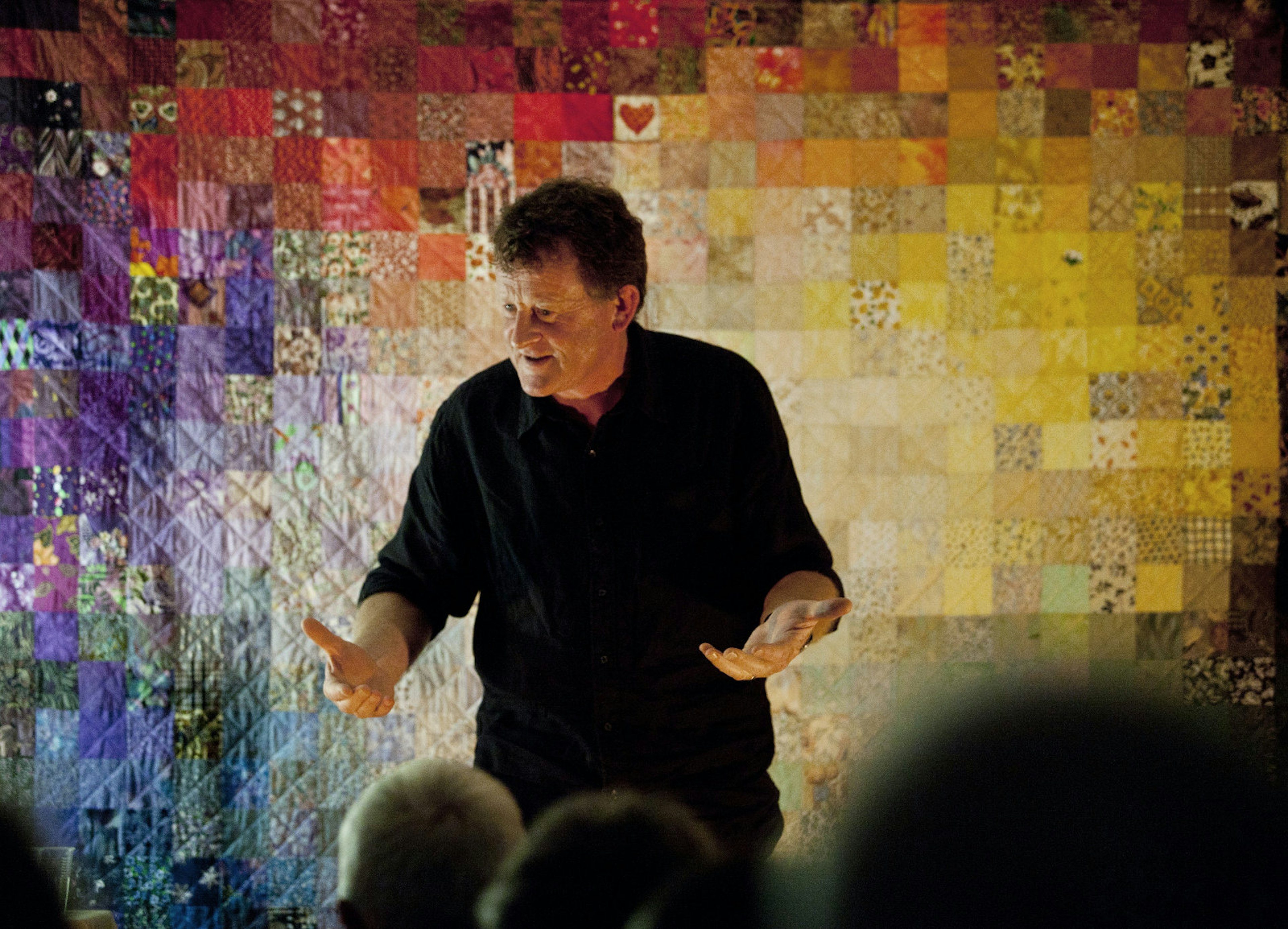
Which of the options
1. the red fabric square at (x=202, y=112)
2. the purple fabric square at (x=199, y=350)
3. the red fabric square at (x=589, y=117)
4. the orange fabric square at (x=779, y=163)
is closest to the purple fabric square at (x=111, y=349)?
the purple fabric square at (x=199, y=350)

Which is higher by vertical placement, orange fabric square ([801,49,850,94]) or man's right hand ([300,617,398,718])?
orange fabric square ([801,49,850,94])

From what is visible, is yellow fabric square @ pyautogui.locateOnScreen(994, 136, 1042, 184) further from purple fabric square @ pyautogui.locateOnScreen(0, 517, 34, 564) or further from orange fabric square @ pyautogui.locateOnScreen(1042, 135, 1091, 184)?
purple fabric square @ pyautogui.locateOnScreen(0, 517, 34, 564)

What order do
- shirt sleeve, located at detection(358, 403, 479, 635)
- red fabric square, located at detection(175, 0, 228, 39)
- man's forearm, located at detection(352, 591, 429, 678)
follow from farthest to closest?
red fabric square, located at detection(175, 0, 228, 39), shirt sleeve, located at detection(358, 403, 479, 635), man's forearm, located at detection(352, 591, 429, 678)

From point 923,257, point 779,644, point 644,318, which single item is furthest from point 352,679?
point 923,257

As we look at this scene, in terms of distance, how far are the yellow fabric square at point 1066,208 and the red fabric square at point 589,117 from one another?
118cm

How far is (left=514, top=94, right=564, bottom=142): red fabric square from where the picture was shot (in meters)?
2.59

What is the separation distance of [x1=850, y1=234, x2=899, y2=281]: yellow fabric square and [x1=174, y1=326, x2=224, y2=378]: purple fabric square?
5.53ft

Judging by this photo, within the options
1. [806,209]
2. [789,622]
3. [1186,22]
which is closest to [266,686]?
[789,622]

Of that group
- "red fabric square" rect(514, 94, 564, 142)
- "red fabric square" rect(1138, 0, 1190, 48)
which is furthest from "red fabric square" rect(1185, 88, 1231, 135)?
"red fabric square" rect(514, 94, 564, 142)

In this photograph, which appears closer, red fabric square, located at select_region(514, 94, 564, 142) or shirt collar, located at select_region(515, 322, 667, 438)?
shirt collar, located at select_region(515, 322, 667, 438)

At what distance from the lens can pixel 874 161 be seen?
8.57 ft

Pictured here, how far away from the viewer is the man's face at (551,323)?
5.06 feet

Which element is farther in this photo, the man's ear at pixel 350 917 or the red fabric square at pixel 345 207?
the red fabric square at pixel 345 207

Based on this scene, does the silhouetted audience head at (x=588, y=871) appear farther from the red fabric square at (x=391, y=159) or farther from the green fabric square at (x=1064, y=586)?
the red fabric square at (x=391, y=159)
